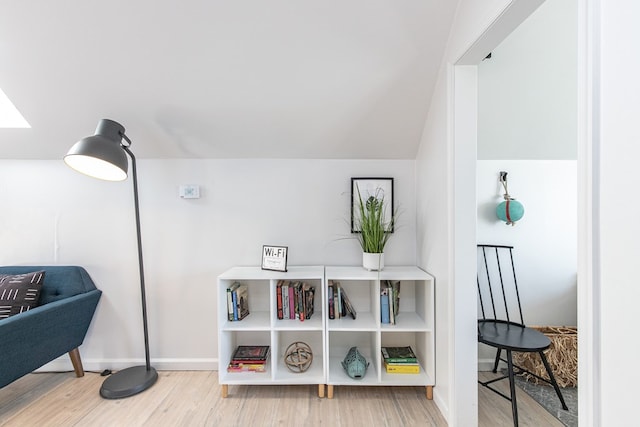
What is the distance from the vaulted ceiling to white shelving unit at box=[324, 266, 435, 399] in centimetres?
90

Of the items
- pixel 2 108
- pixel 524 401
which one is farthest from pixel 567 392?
pixel 2 108

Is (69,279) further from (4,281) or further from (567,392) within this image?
(567,392)

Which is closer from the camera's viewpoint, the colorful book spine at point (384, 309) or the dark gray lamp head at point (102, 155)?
the dark gray lamp head at point (102, 155)

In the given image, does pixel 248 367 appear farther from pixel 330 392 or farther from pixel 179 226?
pixel 179 226

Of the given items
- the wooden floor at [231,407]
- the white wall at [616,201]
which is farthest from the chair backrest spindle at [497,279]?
the white wall at [616,201]

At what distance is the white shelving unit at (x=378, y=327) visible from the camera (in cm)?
188

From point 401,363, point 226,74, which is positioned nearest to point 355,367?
point 401,363

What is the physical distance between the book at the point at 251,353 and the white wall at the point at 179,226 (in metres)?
0.28

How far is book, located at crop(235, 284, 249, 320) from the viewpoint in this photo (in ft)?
6.70

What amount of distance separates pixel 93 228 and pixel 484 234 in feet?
9.74

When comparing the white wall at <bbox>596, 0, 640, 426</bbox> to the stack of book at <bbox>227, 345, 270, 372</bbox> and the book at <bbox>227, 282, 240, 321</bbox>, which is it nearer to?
the stack of book at <bbox>227, 345, 270, 372</bbox>

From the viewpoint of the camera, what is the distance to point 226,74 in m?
1.79

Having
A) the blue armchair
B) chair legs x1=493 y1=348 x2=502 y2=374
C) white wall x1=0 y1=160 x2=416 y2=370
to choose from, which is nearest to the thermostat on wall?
white wall x1=0 y1=160 x2=416 y2=370

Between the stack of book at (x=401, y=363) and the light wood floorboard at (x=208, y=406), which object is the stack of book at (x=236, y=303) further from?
the stack of book at (x=401, y=363)
